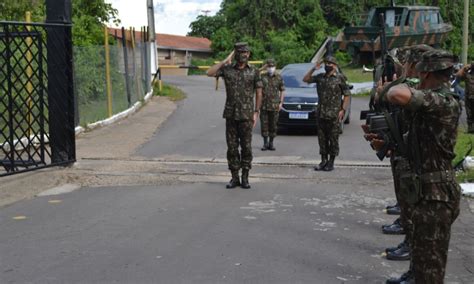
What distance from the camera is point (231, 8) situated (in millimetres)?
53188

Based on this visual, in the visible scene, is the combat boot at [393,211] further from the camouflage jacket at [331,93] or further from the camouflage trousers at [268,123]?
the camouflage trousers at [268,123]

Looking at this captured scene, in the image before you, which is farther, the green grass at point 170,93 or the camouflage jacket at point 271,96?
the green grass at point 170,93

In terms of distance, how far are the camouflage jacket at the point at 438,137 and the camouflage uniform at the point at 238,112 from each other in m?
5.12

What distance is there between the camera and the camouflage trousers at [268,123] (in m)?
14.3

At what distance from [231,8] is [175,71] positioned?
710 centimetres

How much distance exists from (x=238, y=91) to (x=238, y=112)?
302 mm

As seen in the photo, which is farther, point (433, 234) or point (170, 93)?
point (170, 93)

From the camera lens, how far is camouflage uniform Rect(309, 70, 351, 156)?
38.0 feet

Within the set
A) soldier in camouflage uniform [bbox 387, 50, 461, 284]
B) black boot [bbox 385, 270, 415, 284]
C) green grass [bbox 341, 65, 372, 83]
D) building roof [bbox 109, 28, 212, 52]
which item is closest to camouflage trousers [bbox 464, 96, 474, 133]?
black boot [bbox 385, 270, 415, 284]

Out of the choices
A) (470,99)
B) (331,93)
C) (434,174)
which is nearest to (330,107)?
(331,93)

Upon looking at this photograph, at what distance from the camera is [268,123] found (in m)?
14.4

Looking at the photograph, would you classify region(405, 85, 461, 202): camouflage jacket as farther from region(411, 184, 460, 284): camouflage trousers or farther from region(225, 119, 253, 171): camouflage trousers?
region(225, 119, 253, 171): camouflage trousers

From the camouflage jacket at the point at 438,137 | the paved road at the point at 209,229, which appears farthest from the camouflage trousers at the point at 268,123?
the camouflage jacket at the point at 438,137

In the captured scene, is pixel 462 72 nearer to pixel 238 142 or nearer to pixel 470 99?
pixel 470 99
